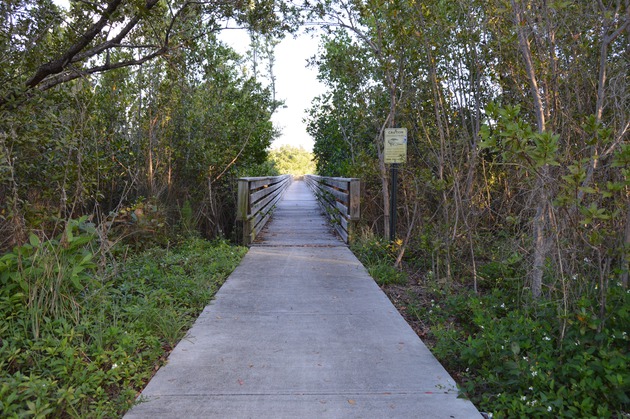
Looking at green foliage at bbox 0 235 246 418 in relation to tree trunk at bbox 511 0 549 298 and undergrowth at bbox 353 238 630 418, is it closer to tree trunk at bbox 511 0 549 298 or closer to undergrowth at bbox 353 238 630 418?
undergrowth at bbox 353 238 630 418

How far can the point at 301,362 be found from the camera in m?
3.92

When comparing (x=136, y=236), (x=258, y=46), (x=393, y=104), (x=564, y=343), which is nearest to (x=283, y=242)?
(x=136, y=236)

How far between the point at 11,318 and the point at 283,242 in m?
6.19

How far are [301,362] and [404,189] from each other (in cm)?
576

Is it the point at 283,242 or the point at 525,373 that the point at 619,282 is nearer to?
the point at 525,373

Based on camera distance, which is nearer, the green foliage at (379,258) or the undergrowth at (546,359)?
the undergrowth at (546,359)

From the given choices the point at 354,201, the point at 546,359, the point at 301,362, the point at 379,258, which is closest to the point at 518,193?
the point at 379,258

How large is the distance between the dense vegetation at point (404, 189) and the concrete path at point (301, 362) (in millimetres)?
244

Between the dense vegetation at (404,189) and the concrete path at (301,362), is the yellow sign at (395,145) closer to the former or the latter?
the dense vegetation at (404,189)

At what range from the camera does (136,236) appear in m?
8.63

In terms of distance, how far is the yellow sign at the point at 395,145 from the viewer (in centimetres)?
796

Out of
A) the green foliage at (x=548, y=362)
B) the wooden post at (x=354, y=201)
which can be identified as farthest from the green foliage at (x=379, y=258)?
the green foliage at (x=548, y=362)

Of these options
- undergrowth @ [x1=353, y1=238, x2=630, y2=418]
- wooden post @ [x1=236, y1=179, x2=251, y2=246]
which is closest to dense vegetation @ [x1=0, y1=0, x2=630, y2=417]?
undergrowth @ [x1=353, y1=238, x2=630, y2=418]

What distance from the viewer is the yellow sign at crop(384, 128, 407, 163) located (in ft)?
26.1
